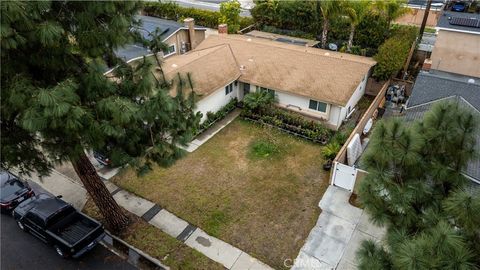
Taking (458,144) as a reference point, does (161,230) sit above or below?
below

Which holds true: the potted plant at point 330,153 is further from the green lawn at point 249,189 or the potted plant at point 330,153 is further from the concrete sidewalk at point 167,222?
the concrete sidewalk at point 167,222

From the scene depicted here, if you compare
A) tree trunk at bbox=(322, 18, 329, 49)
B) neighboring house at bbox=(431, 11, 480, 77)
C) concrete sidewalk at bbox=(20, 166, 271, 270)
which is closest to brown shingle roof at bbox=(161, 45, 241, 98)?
concrete sidewalk at bbox=(20, 166, 271, 270)

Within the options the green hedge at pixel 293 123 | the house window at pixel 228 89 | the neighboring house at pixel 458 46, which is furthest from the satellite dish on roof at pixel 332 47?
the house window at pixel 228 89

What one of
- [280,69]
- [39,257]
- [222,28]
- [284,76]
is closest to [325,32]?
[280,69]

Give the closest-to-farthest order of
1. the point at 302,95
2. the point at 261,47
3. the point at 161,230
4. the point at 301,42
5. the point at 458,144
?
1. the point at 458,144
2. the point at 161,230
3. the point at 302,95
4. the point at 261,47
5. the point at 301,42

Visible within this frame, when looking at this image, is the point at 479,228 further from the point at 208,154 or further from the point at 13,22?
the point at 208,154

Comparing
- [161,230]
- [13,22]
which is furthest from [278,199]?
[13,22]

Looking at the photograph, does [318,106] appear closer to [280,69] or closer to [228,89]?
[280,69]
